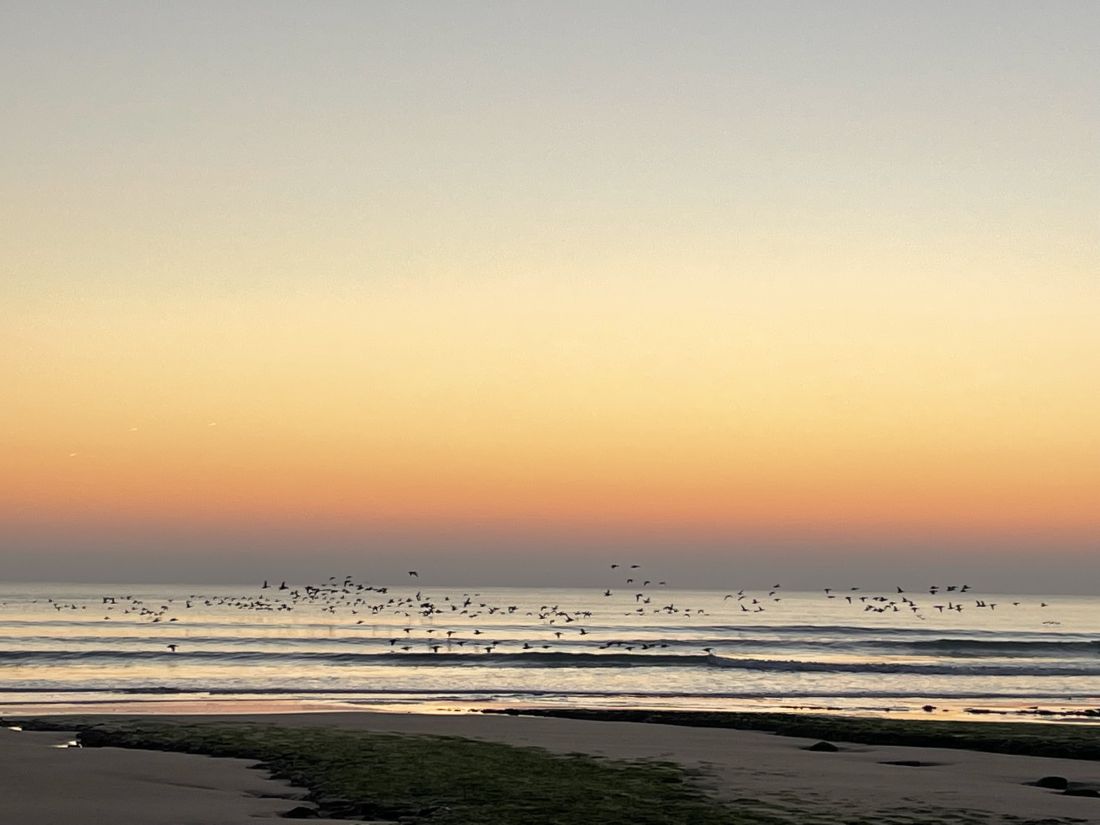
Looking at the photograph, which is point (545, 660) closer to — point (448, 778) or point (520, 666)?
point (520, 666)

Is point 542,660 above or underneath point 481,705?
underneath

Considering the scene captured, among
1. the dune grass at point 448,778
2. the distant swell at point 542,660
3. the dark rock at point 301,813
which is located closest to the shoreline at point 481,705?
the dune grass at point 448,778

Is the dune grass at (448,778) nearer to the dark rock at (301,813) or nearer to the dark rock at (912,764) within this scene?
the dark rock at (301,813)

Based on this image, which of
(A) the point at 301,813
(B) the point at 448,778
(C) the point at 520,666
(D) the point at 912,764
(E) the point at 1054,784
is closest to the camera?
(A) the point at 301,813

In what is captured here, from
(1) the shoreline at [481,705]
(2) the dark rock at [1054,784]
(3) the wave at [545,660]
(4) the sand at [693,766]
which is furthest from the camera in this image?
(3) the wave at [545,660]

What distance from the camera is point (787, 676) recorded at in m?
65.6

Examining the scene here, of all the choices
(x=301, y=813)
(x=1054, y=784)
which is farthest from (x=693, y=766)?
(x=301, y=813)

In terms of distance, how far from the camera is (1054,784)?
2120 centimetres

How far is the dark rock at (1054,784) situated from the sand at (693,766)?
0.36 meters

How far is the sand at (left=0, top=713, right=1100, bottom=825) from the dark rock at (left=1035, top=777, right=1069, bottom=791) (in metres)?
0.36

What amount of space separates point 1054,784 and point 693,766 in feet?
20.7

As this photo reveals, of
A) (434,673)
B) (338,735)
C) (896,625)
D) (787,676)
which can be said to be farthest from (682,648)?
(338,735)

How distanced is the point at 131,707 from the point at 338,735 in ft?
57.3

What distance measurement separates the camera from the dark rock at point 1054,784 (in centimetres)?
2102
